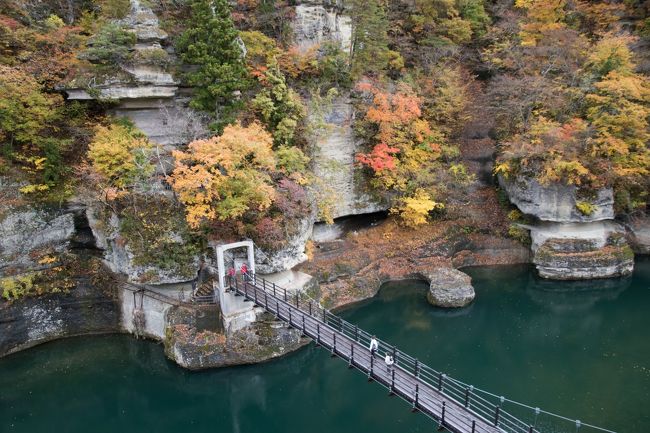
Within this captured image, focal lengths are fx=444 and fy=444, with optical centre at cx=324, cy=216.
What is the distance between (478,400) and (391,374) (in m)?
4.71

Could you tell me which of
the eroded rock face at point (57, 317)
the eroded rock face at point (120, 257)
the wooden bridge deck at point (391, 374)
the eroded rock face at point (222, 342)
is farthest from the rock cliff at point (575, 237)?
the eroded rock face at point (57, 317)

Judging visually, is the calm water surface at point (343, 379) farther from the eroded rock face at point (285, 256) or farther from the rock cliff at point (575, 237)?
the eroded rock face at point (285, 256)

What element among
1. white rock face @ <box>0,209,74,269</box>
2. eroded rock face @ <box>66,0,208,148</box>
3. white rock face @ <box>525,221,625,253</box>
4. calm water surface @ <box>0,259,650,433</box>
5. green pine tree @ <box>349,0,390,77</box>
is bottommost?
calm water surface @ <box>0,259,650,433</box>

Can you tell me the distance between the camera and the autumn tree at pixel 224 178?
16922 mm

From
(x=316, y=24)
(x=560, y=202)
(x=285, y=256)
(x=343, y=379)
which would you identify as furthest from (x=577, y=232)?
(x=316, y=24)

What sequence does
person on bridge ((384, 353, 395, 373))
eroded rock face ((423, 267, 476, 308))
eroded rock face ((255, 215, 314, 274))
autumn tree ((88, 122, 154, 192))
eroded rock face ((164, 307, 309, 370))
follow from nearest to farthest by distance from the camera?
person on bridge ((384, 353, 395, 373)) → eroded rock face ((164, 307, 309, 370)) → autumn tree ((88, 122, 154, 192)) → eroded rock face ((255, 215, 314, 274)) → eroded rock face ((423, 267, 476, 308))

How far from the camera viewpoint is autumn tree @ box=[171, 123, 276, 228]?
16.9 metres

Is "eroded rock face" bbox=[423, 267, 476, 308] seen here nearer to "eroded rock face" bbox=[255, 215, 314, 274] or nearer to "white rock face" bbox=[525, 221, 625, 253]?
"white rock face" bbox=[525, 221, 625, 253]

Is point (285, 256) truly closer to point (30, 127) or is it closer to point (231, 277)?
point (231, 277)

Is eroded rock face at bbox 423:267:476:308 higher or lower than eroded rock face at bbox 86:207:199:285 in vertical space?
lower

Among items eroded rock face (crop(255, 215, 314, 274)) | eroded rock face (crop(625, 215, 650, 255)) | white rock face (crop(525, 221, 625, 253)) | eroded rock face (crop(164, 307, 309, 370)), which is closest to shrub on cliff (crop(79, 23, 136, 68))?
eroded rock face (crop(255, 215, 314, 274))

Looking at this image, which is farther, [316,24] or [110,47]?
[316,24]

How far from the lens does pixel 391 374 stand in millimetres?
13227

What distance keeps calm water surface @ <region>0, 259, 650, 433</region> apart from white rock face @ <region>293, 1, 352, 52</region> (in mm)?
15472
